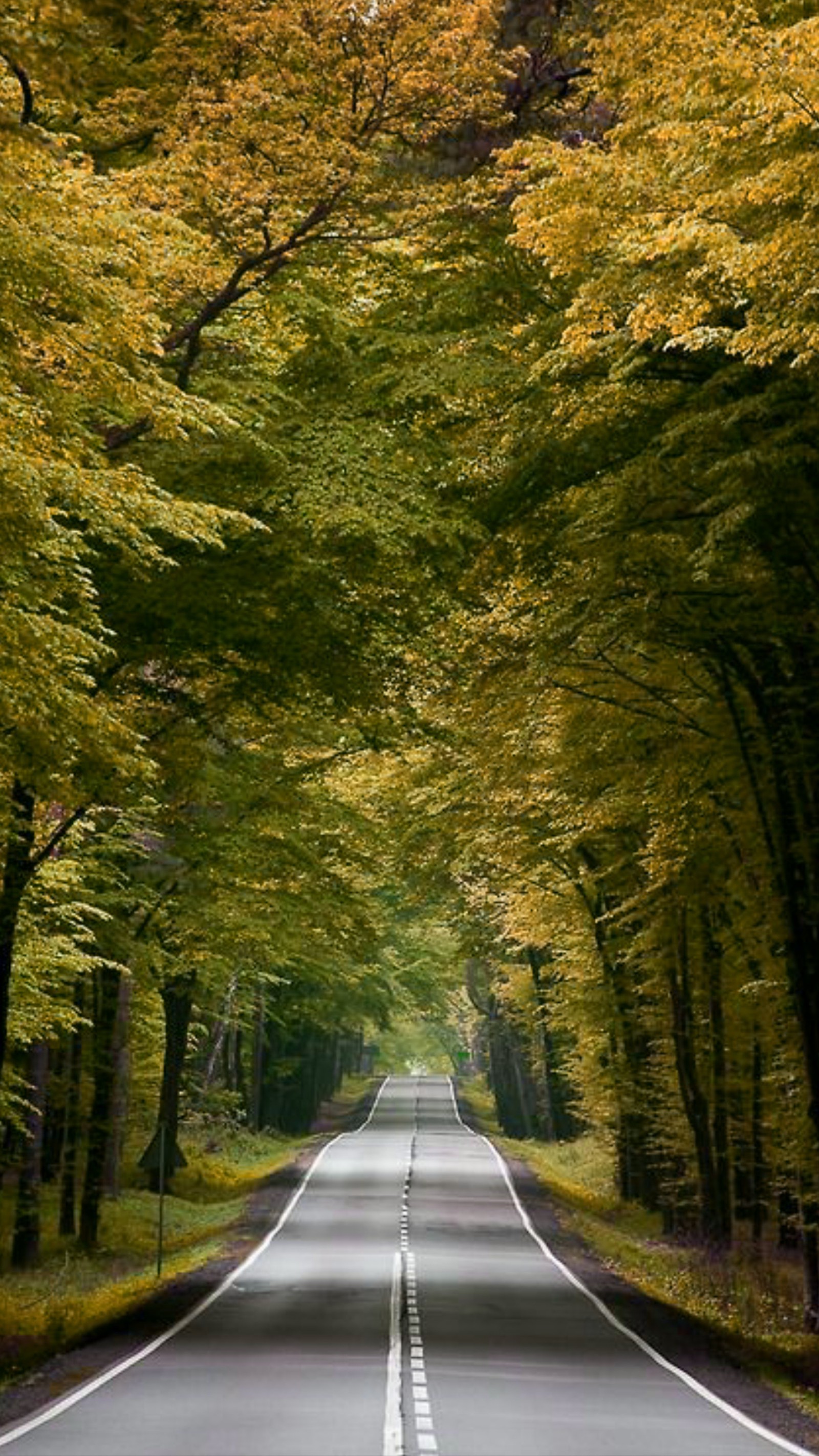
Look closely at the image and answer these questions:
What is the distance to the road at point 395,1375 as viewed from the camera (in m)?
13.3

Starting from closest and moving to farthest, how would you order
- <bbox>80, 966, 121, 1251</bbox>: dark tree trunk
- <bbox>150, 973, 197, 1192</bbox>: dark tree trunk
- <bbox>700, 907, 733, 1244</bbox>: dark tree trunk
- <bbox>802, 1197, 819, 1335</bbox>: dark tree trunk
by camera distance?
1. <bbox>802, 1197, 819, 1335</bbox>: dark tree trunk
2. <bbox>700, 907, 733, 1244</bbox>: dark tree trunk
3. <bbox>80, 966, 121, 1251</bbox>: dark tree trunk
4. <bbox>150, 973, 197, 1192</bbox>: dark tree trunk

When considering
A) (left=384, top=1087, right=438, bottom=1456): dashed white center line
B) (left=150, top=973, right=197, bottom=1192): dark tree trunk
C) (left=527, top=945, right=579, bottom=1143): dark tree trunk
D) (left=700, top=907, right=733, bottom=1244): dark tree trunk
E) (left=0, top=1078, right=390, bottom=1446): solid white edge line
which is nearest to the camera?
(left=384, top=1087, right=438, bottom=1456): dashed white center line

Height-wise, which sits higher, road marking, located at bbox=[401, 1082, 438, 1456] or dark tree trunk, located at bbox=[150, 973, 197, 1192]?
dark tree trunk, located at bbox=[150, 973, 197, 1192]

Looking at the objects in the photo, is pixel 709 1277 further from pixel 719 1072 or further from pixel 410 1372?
pixel 410 1372

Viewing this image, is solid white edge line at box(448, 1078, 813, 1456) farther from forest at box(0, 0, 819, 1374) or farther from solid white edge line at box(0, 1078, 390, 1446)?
solid white edge line at box(0, 1078, 390, 1446)

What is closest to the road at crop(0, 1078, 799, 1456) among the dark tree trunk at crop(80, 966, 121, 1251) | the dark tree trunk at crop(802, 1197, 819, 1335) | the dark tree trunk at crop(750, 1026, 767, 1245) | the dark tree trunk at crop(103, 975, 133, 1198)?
the dark tree trunk at crop(802, 1197, 819, 1335)

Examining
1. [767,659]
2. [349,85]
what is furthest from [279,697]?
[349,85]

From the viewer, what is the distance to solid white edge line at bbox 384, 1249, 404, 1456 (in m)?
13.0

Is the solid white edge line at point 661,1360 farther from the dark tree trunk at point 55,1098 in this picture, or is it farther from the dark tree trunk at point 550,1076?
the dark tree trunk at point 550,1076

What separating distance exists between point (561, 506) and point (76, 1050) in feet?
68.0

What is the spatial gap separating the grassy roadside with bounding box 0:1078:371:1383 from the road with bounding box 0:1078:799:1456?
1.36 m

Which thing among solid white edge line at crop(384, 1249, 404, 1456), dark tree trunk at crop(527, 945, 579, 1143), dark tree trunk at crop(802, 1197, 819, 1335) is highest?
dark tree trunk at crop(527, 945, 579, 1143)

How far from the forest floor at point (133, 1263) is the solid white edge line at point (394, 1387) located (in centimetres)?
269

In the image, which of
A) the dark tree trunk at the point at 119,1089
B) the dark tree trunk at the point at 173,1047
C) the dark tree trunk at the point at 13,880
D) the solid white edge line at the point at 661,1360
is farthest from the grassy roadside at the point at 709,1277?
the dark tree trunk at the point at 119,1089
